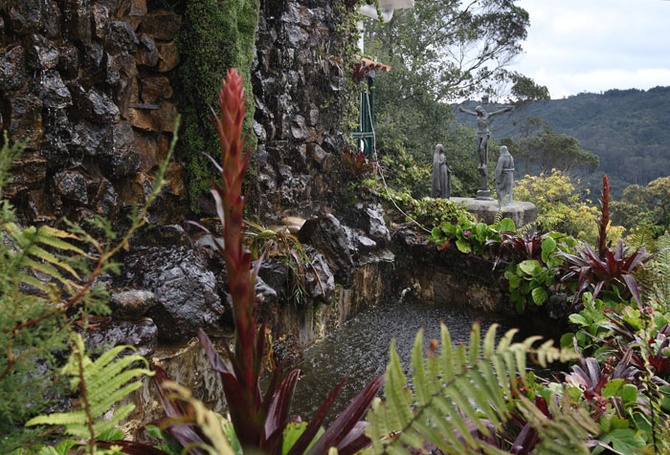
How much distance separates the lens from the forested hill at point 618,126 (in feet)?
84.1

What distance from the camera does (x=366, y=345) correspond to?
559 cm

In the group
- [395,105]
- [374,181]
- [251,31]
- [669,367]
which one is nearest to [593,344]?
[669,367]

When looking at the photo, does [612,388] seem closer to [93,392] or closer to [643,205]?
[93,392]

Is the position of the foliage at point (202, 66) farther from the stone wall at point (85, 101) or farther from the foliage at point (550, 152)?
the foliage at point (550, 152)

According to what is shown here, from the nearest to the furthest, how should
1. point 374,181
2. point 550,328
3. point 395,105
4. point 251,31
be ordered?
point 251,31 < point 550,328 < point 374,181 < point 395,105

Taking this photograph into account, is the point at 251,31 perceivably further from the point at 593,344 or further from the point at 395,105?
the point at 395,105

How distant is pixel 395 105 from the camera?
53.3ft

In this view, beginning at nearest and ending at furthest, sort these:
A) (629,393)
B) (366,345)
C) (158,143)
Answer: (629,393) → (158,143) → (366,345)

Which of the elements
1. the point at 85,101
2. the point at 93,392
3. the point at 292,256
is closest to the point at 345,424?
the point at 93,392

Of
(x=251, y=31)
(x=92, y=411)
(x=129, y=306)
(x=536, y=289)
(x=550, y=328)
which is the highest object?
(x=251, y=31)

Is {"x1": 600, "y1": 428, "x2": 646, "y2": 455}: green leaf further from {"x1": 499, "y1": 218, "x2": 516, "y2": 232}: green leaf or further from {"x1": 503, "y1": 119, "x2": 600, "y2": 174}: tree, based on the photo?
{"x1": 503, "y1": 119, "x2": 600, "y2": 174}: tree

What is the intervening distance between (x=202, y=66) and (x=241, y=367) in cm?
453

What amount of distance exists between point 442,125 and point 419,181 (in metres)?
3.34

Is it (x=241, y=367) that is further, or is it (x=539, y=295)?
(x=539, y=295)
